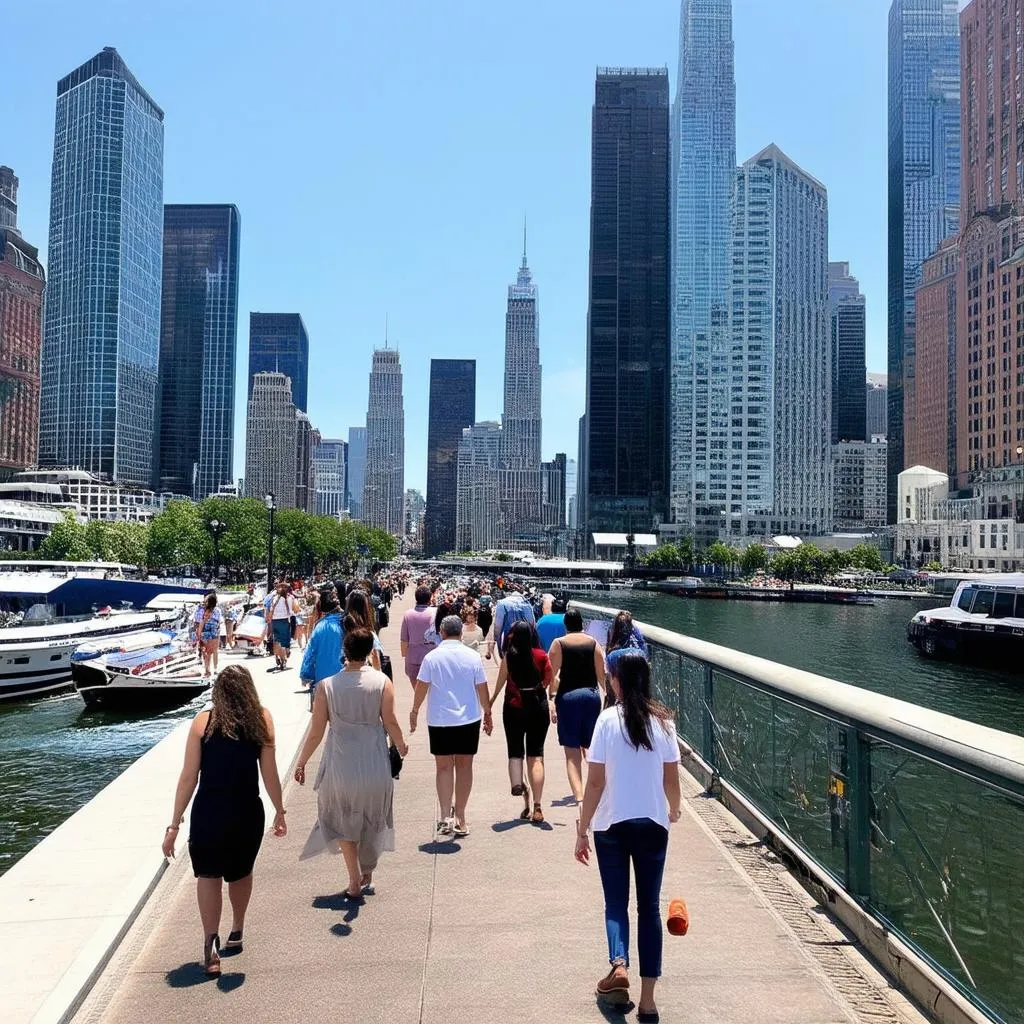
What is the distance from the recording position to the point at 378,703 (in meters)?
6.48

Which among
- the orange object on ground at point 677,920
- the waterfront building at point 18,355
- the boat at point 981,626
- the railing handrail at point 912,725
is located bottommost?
the boat at point 981,626

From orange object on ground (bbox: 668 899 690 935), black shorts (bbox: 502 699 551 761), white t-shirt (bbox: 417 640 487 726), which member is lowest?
orange object on ground (bbox: 668 899 690 935)

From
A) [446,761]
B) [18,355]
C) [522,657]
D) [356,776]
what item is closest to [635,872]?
[356,776]

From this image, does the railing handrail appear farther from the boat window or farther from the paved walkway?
the boat window

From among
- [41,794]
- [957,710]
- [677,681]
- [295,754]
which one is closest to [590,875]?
[677,681]

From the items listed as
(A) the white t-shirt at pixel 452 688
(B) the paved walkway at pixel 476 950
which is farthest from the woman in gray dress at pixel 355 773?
(A) the white t-shirt at pixel 452 688

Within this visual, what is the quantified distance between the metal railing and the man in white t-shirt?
97.9 inches

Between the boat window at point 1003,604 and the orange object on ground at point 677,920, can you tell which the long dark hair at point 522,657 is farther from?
the boat window at point 1003,604

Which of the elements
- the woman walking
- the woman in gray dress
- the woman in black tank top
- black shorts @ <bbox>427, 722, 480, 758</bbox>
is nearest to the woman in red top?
the woman in black tank top

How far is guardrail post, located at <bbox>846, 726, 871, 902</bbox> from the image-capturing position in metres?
5.75

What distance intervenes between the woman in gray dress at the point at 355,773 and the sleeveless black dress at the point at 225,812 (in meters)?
0.95

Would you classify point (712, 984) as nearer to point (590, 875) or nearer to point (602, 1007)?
point (602, 1007)

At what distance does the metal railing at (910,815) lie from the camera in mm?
4508

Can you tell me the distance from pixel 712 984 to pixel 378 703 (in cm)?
281
